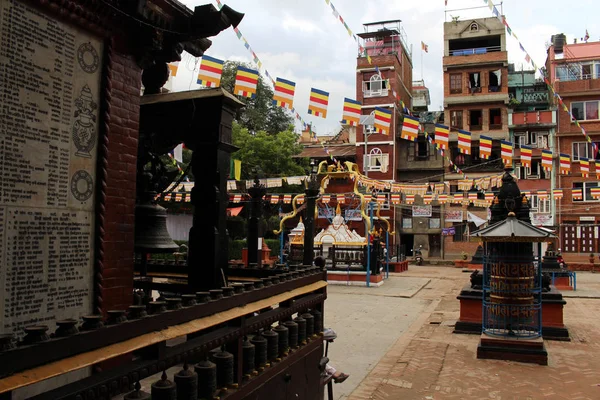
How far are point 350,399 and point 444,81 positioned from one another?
40.4 metres

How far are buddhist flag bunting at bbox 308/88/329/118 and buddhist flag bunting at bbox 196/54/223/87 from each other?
4156 millimetres

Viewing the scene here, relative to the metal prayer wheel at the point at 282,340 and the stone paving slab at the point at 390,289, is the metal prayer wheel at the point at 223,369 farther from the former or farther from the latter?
the stone paving slab at the point at 390,289

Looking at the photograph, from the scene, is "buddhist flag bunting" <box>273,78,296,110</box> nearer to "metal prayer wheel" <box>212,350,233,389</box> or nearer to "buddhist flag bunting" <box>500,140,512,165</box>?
"buddhist flag bunting" <box>500,140,512,165</box>

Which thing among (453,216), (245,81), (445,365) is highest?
(245,81)

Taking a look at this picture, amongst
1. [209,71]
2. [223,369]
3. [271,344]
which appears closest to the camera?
[223,369]

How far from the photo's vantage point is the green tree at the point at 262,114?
4709 centimetres

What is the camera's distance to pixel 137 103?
15.6ft

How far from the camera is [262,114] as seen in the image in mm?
48000

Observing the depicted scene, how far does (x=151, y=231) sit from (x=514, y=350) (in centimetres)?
720

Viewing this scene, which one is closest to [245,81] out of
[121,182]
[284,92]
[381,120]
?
[284,92]

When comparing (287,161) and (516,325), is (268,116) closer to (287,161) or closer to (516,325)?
(287,161)

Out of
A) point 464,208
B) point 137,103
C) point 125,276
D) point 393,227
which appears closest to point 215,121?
point 137,103

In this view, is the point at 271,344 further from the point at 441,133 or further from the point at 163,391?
the point at 441,133

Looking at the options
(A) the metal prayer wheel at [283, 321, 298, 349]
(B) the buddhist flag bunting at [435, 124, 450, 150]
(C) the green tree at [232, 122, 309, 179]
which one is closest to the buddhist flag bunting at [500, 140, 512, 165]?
(B) the buddhist flag bunting at [435, 124, 450, 150]
